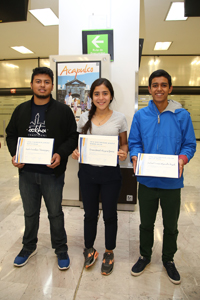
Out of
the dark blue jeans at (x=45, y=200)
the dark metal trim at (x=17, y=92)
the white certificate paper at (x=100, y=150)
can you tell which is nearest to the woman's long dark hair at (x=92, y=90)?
the white certificate paper at (x=100, y=150)

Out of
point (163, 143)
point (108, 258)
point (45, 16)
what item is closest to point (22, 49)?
point (45, 16)

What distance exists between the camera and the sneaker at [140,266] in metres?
1.91

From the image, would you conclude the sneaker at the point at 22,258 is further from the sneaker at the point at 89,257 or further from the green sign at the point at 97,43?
the green sign at the point at 97,43

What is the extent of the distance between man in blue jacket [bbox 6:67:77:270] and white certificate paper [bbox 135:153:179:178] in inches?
24.3

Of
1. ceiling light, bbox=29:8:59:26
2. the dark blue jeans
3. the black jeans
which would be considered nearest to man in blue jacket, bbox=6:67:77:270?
the dark blue jeans

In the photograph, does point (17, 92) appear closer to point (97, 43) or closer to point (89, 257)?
point (97, 43)

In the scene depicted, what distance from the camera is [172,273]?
1.87 meters

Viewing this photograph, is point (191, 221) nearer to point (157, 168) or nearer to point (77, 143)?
point (157, 168)

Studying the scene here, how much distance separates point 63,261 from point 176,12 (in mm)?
6918

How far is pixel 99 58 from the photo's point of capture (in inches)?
111

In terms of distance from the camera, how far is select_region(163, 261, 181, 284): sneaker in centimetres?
183

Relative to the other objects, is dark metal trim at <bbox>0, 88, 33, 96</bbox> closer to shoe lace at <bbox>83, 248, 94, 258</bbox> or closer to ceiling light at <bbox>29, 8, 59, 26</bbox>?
ceiling light at <bbox>29, 8, 59, 26</bbox>

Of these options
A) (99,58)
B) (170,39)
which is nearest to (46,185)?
(99,58)

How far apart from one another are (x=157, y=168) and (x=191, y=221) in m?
1.79
